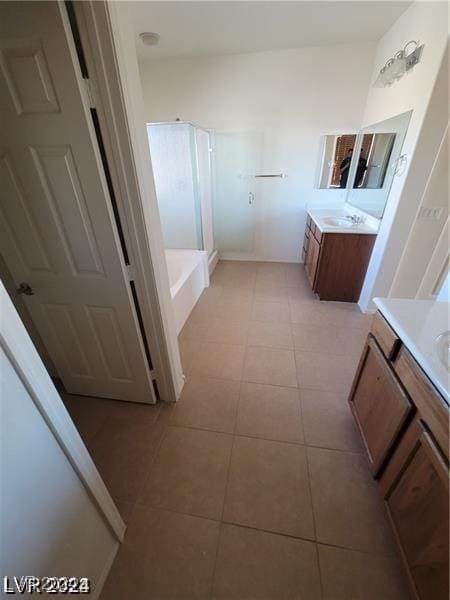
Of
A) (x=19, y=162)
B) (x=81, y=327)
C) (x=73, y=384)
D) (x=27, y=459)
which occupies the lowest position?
(x=73, y=384)

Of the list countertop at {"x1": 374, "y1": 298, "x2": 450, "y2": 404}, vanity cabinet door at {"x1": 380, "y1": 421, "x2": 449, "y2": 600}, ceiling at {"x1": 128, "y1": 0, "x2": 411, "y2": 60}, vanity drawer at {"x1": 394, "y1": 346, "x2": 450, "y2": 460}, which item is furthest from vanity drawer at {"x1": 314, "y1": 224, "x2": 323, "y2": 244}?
vanity cabinet door at {"x1": 380, "y1": 421, "x2": 449, "y2": 600}

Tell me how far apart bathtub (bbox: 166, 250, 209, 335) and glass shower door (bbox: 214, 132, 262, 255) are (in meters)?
1.00

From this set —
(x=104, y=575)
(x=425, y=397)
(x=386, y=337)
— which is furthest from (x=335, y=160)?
(x=104, y=575)

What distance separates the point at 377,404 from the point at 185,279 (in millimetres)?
1967

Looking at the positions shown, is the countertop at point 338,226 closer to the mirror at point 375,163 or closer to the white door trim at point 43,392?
the mirror at point 375,163

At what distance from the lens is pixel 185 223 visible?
3186 millimetres

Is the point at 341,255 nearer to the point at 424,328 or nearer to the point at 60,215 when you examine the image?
the point at 424,328

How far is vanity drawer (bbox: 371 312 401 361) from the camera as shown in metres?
1.12

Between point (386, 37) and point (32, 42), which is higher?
point (386, 37)

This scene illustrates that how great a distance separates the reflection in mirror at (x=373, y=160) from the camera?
8.27 ft

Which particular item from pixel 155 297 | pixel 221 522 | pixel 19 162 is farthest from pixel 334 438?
pixel 19 162

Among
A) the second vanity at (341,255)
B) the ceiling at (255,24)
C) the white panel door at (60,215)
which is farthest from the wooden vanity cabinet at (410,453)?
the ceiling at (255,24)

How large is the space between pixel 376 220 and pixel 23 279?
305 centimetres

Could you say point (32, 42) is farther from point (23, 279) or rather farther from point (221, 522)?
point (221, 522)
